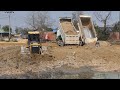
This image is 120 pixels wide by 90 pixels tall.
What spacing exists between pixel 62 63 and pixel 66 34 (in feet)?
22.7

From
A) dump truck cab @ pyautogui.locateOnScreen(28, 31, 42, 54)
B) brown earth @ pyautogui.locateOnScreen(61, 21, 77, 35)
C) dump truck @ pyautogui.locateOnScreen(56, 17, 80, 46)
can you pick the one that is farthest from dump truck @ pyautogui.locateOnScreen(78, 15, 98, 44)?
dump truck cab @ pyautogui.locateOnScreen(28, 31, 42, 54)

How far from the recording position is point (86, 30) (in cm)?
2950

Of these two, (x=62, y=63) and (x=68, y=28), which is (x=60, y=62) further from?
(x=68, y=28)

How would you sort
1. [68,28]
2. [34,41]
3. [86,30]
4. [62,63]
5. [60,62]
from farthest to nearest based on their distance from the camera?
[86,30]
[68,28]
[34,41]
[60,62]
[62,63]

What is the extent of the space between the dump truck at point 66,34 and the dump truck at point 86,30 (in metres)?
0.56

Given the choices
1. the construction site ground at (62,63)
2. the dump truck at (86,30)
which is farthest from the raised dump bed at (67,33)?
the construction site ground at (62,63)

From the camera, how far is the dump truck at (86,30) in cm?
2845

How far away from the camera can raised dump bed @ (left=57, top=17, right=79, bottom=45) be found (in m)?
27.9

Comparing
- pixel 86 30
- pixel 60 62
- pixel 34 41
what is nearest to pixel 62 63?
pixel 60 62

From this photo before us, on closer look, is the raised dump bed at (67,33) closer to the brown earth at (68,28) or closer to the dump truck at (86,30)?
the brown earth at (68,28)
